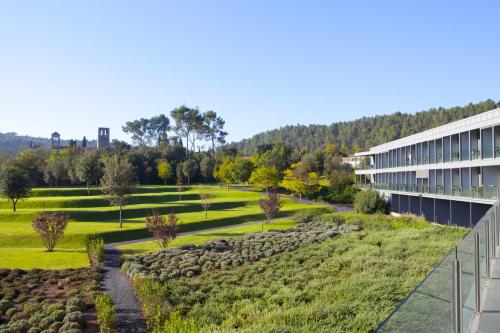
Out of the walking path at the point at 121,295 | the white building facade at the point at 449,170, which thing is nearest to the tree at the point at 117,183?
the walking path at the point at 121,295

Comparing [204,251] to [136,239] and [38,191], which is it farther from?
→ [38,191]

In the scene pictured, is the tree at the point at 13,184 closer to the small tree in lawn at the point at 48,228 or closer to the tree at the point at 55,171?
the small tree in lawn at the point at 48,228

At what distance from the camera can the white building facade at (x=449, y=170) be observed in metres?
29.5

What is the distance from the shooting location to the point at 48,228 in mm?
30188

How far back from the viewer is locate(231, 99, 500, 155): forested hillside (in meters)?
138

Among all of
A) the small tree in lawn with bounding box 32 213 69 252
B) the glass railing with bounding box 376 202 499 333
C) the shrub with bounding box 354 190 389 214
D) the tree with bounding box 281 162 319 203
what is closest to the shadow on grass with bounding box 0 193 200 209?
the tree with bounding box 281 162 319 203

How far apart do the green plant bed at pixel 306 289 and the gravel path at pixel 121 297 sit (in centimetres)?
57

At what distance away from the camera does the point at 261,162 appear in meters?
83.1

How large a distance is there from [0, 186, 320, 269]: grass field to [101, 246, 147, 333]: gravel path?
228cm

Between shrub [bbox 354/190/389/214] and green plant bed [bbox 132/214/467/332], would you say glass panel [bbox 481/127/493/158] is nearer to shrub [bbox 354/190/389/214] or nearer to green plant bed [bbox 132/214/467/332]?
green plant bed [bbox 132/214/467/332]

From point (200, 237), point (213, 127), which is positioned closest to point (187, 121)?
point (213, 127)

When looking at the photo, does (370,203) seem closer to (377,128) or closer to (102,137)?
(102,137)

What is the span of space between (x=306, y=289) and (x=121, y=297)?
9187mm

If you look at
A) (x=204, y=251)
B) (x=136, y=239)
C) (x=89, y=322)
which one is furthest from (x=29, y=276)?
(x=136, y=239)
